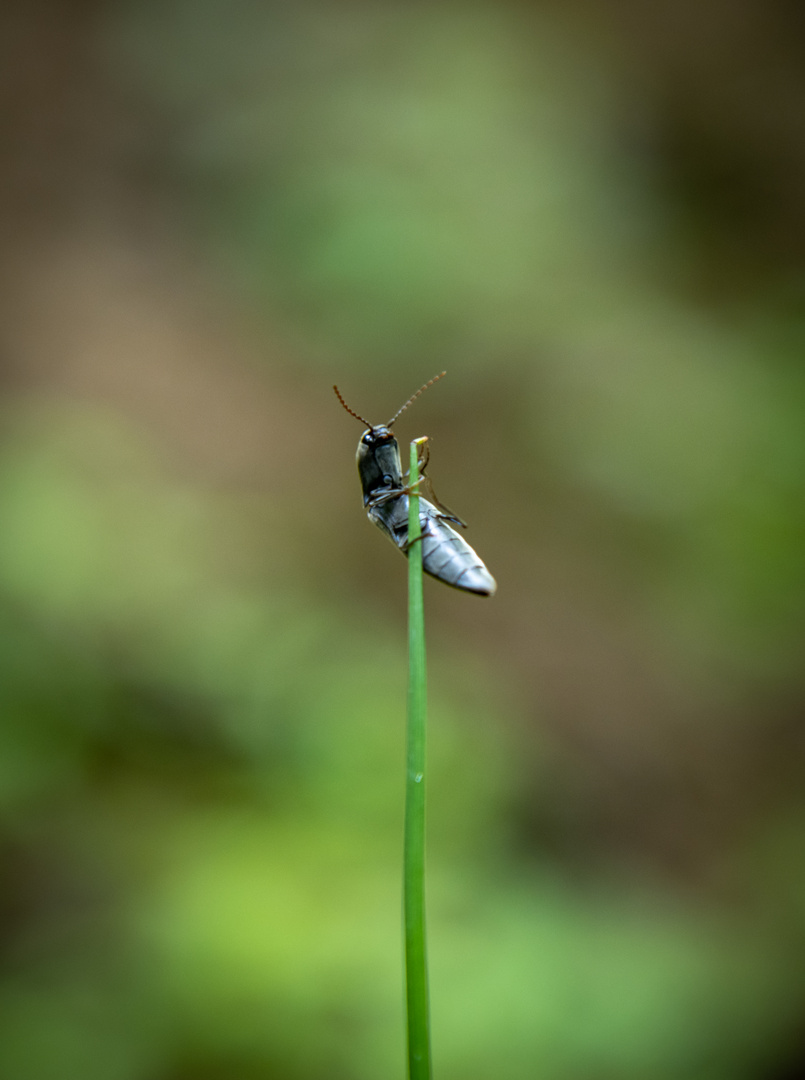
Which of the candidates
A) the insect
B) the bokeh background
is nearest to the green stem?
the insect

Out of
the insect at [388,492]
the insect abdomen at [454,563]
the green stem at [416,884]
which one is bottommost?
the green stem at [416,884]

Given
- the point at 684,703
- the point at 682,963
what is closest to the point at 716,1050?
the point at 682,963

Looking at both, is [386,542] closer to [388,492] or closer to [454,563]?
[388,492]

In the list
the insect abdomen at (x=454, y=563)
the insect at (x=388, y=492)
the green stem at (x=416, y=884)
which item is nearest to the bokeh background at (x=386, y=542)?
the insect at (x=388, y=492)

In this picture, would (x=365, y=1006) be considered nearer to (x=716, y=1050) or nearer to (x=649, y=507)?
(x=716, y=1050)

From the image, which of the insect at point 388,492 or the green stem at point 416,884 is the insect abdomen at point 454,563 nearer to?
the insect at point 388,492

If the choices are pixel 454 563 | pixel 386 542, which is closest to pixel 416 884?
pixel 454 563

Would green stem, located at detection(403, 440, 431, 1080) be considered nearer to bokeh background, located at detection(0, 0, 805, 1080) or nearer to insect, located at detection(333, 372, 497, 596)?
insect, located at detection(333, 372, 497, 596)

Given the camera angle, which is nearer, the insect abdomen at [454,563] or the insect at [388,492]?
the insect abdomen at [454,563]

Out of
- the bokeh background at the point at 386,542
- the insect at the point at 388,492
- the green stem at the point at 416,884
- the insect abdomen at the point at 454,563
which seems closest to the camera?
the green stem at the point at 416,884
